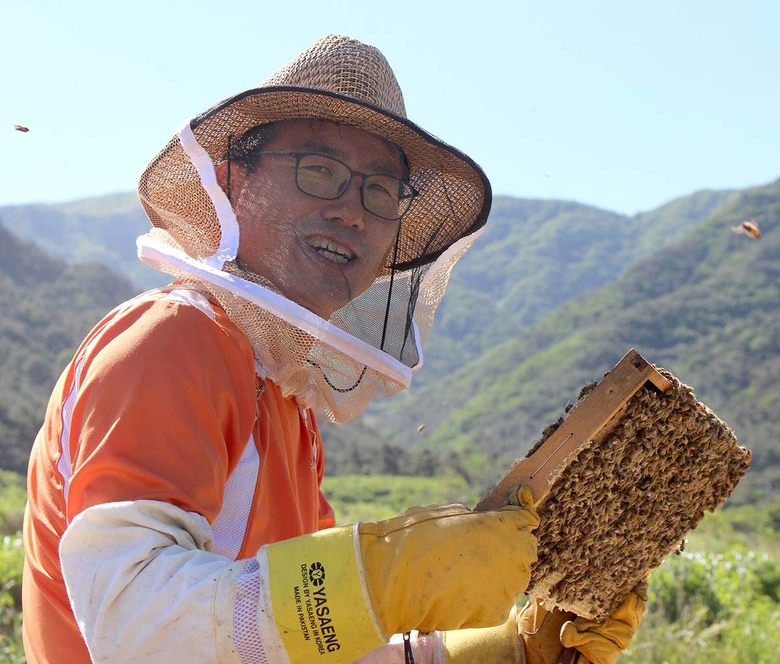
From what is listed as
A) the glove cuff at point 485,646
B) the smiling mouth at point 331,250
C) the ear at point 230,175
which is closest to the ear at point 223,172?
the ear at point 230,175

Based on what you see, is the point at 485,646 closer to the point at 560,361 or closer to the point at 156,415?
the point at 156,415

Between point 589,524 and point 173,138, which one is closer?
point 589,524

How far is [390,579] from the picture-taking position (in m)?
2.01

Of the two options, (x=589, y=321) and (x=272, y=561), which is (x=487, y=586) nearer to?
(x=272, y=561)

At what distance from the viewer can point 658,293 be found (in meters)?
93.8

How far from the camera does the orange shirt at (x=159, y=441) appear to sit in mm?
2072

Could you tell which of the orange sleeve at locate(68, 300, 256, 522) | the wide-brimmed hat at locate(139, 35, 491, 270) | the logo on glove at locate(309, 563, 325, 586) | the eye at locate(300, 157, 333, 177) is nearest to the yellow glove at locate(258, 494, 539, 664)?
the logo on glove at locate(309, 563, 325, 586)

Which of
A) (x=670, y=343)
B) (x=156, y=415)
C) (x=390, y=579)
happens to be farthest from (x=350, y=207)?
(x=670, y=343)

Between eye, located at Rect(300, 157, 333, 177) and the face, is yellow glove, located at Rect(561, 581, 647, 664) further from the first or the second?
eye, located at Rect(300, 157, 333, 177)

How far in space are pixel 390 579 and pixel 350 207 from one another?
1404 millimetres

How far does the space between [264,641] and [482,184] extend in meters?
2.11

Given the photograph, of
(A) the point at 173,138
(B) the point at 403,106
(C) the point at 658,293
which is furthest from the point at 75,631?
(C) the point at 658,293

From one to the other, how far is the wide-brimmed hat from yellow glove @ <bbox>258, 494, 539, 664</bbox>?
1397 mm

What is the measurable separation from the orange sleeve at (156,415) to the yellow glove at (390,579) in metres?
0.29
